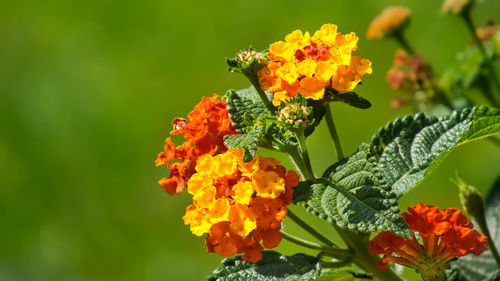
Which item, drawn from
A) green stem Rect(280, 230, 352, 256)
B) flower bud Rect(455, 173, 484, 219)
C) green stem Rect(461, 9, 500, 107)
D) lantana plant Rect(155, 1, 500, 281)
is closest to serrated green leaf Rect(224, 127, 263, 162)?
lantana plant Rect(155, 1, 500, 281)

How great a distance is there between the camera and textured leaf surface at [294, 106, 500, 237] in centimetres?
59

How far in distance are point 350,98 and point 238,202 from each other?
0.15 metres

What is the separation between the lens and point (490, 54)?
1134 mm

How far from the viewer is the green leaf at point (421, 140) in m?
0.67

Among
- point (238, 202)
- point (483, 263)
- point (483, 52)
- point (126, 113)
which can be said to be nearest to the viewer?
point (238, 202)

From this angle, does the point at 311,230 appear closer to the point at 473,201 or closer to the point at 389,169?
the point at 389,169

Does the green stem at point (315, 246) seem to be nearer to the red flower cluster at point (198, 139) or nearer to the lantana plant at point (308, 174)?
the lantana plant at point (308, 174)

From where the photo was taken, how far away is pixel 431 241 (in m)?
0.66

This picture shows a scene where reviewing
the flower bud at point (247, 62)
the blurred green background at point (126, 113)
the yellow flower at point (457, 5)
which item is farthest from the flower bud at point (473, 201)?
the blurred green background at point (126, 113)

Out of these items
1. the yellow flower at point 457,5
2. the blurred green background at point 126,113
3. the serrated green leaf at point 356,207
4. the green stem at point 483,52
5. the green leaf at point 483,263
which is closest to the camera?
the serrated green leaf at point 356,207

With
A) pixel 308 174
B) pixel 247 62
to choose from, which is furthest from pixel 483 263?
pixel 247 62

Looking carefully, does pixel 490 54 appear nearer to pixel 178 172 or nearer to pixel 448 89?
pixel 448 89

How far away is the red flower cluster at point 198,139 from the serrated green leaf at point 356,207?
3.9 inches

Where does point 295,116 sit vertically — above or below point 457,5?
below
